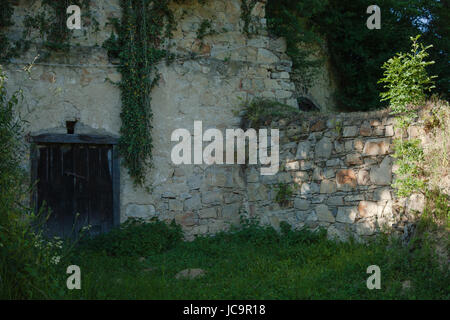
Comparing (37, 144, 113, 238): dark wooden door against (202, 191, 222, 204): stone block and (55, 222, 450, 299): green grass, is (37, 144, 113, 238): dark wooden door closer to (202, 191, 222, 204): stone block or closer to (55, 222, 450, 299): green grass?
(55, 222, 450, 299): green grass

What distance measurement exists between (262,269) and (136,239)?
6.65 ft

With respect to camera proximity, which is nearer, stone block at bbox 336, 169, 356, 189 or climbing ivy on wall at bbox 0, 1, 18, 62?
stone block at bbox 336, 169, 356, 189

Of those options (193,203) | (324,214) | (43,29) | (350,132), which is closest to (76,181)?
(193,203)

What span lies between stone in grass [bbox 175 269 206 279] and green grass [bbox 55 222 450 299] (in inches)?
3.5

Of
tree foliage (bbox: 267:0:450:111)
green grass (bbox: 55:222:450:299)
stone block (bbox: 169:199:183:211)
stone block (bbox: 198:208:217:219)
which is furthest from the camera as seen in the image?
tree foliage (bbox: 267:0:450:111)

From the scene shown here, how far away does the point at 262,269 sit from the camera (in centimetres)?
452

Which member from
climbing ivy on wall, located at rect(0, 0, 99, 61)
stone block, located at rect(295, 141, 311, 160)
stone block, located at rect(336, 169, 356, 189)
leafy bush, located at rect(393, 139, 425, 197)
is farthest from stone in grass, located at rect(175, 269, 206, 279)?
climbing ivy on wall, located at rect(0, 0, 99, 61)

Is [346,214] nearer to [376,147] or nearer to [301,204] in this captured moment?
[301,204]

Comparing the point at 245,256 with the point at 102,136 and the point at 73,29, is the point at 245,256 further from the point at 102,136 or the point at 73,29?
the point at 73,29

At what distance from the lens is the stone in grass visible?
451 cm

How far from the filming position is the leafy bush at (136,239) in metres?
5.59

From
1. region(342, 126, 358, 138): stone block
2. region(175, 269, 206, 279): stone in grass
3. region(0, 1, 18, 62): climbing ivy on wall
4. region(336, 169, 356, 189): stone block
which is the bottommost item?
region(175, 269, 206, 279): stone in grass
